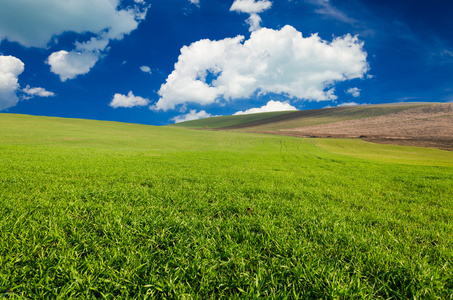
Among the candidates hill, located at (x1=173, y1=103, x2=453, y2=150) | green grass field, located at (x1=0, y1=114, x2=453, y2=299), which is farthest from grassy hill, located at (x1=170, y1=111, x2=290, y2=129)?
green grass field, located at (x1=0, y1=114, x2=453, y2=299)

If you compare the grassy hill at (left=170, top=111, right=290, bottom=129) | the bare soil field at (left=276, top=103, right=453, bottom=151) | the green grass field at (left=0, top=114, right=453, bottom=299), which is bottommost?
the green grass field at (left=0, top=114, right=453, bottom=299)


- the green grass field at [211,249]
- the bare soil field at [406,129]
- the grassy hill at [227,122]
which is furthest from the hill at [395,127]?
the green grass field at [211,249]

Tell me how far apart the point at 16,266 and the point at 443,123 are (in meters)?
125

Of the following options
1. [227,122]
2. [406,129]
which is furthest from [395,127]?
[227,122]

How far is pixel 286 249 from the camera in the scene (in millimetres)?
3375

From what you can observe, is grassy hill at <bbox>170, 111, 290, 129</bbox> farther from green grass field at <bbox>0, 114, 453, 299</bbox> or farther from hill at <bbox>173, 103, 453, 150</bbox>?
green grass field at <bbox>0, 114, 453, 299</bbox>

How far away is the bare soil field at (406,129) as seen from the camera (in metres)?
61.7

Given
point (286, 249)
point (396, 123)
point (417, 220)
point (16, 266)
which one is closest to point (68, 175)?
point (16, 266)

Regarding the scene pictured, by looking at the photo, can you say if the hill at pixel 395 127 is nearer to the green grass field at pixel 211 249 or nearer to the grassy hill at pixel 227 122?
the grassy hill at pixel 227 122

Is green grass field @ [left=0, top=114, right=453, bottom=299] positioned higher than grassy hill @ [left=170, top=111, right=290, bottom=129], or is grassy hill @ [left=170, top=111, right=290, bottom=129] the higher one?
grassy hill @ [left=170, top=111, right=290, bottom=129]

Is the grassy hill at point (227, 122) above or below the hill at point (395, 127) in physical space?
above

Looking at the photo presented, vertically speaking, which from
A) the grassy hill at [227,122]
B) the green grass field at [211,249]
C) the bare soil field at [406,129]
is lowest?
the green grass field at [211,249]

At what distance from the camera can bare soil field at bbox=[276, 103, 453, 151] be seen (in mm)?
61656

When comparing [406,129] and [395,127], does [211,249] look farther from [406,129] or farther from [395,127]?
[395,127]
